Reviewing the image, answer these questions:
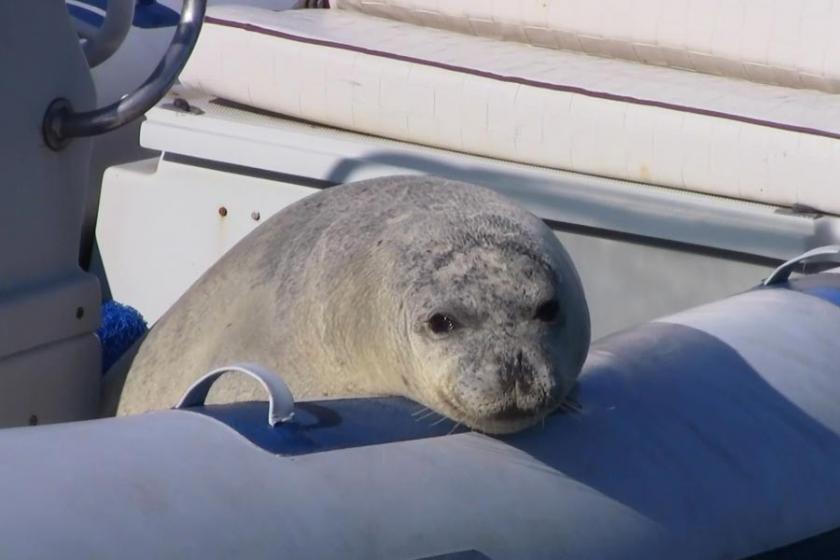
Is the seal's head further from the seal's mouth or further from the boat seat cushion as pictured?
the boat seat cushion

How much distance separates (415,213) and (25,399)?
1.76 ft

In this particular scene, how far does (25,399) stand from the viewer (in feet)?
6.44

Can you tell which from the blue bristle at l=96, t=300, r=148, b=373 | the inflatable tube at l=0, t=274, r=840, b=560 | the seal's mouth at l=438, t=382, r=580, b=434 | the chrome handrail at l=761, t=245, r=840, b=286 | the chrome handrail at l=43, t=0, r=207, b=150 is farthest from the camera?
the blue bristle at l=96, t=300, r=148, b=373

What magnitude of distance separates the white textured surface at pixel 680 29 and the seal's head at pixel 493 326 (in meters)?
1.16

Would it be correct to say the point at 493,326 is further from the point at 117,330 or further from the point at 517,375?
the point at 117,330

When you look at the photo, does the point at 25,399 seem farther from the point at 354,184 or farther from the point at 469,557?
the point at 469,557

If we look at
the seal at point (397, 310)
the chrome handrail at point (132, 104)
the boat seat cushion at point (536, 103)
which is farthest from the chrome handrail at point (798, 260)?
the chrome handrail at point (132, 104)

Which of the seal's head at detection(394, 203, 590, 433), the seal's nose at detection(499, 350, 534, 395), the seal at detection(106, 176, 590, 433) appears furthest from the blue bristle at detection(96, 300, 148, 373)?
the seal's nose at detection(499, 350, 534, 395)

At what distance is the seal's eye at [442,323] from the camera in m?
1.58

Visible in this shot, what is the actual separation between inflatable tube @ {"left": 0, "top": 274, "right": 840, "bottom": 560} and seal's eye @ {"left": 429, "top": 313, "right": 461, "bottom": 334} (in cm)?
8

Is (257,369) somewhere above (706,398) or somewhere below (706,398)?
above

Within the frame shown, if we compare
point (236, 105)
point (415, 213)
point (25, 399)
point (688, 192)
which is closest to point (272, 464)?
point (415, 213)

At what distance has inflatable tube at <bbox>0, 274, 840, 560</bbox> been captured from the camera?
124 cm

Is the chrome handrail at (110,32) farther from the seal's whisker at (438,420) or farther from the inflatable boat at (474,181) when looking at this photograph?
the seal's whisker at (438,420)
